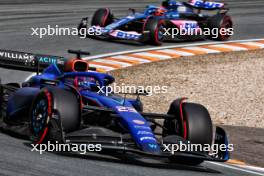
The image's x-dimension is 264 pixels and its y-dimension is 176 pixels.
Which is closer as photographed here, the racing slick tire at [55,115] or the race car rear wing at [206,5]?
the racing slick tire at [55,115]

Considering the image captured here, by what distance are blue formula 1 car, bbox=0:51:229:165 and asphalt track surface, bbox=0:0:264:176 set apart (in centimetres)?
23

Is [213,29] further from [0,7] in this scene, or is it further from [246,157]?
[246,157]

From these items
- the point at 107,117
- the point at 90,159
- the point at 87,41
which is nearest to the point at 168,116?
the point at 107,117

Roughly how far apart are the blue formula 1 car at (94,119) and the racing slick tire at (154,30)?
10264 millimetres

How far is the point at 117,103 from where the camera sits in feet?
34.5

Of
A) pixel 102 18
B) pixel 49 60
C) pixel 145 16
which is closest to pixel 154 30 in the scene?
pixel 145 16

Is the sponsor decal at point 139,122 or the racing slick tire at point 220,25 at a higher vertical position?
the sponsor decal at point 139,122

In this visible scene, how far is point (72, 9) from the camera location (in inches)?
1168

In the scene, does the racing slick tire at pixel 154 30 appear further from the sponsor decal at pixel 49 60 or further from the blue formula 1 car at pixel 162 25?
the sponsor decal at pixel 49 60

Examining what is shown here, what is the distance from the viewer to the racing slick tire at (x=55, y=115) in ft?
32.0

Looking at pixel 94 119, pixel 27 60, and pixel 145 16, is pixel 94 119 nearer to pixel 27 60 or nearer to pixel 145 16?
pixel 27 60

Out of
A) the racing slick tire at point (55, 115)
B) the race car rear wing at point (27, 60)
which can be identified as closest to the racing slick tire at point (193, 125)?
the racing slick tire at point (55, 115)

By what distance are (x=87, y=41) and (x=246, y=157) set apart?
11.8 metres

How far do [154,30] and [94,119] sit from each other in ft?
38.3
